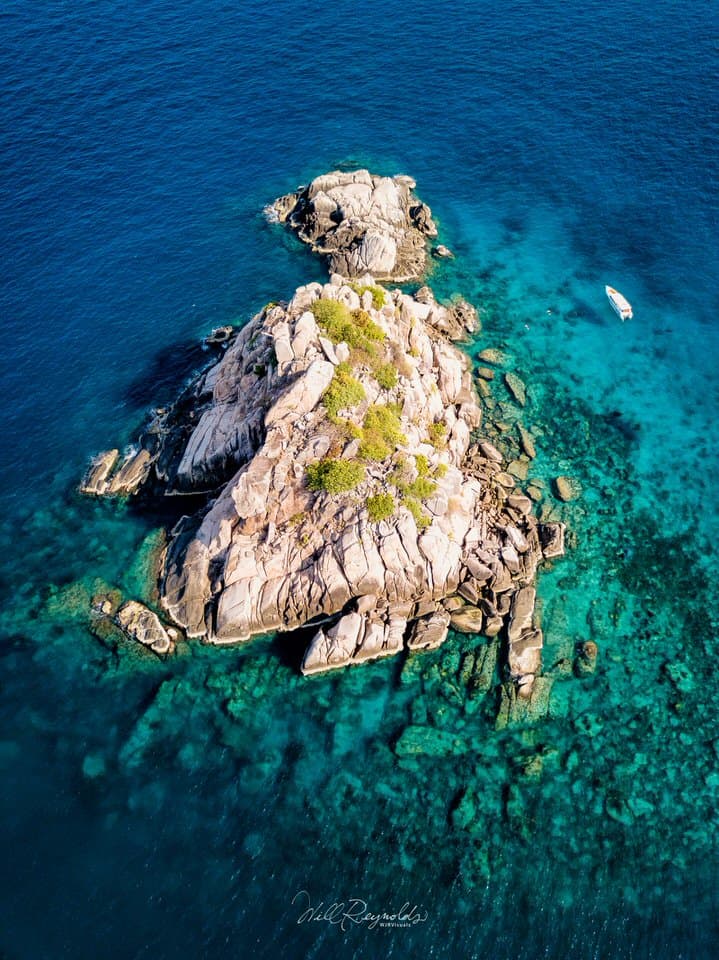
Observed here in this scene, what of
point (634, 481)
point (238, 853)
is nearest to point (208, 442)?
point (238, 853)

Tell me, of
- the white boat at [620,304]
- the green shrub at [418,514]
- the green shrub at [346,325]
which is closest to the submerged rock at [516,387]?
the green shrub at [346,325]

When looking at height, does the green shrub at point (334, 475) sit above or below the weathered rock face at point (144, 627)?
above

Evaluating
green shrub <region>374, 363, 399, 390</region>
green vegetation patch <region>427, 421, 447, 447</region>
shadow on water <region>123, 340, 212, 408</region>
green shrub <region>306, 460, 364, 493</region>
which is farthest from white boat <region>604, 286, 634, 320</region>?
shadow on water <region>123, 340, 212, 408</region>

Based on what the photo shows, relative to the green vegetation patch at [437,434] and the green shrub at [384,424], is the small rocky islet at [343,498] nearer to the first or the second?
the green shrub at [384,424]

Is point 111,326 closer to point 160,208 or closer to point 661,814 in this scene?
point 160,208

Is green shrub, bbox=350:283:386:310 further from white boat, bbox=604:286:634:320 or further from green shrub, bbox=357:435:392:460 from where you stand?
white boat, bbox=604:286:634:320

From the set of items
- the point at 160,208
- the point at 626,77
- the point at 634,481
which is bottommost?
the point at 634,481
